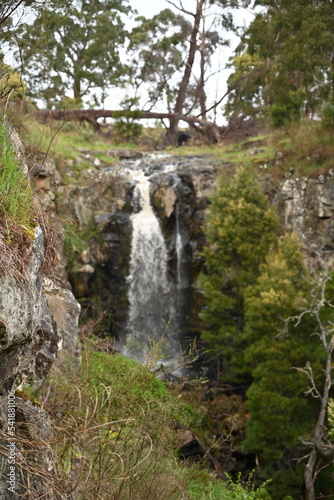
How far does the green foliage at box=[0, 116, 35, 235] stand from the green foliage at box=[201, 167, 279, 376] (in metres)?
10.6

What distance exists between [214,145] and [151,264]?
13.0 meters

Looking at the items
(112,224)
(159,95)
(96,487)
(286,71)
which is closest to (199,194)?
(112,224)

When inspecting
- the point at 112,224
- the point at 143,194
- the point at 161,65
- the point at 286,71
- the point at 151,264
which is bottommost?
the point at 151,264

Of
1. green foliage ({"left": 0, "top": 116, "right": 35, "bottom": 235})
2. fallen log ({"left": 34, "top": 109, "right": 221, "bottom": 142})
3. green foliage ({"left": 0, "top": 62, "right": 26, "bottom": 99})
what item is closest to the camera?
green foliage ({"left": 0, "top": 116, "right": 35, "bottom": 235})

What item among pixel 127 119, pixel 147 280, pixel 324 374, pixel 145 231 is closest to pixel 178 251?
pixel 145 231

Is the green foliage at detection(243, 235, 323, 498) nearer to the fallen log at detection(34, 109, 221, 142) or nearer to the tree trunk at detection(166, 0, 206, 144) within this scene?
the fallen log at detection(34, 109, 221, 142)

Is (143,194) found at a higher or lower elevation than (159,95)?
lower

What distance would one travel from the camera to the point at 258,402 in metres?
10.6

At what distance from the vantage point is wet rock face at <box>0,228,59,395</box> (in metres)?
2.63

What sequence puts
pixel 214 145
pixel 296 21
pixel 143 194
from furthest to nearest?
pixel 214 145 → pixel 143 194 → pixel 296 21

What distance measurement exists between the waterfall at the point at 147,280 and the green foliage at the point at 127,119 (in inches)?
424

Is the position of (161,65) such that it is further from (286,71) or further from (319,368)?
(319,368)

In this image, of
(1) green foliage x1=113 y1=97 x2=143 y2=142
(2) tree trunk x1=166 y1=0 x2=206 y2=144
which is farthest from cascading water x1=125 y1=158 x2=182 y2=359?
(2) tree trunk x1=166 y1=0 x2=206 y2=144

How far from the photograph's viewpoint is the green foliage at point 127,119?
85.1 feet
